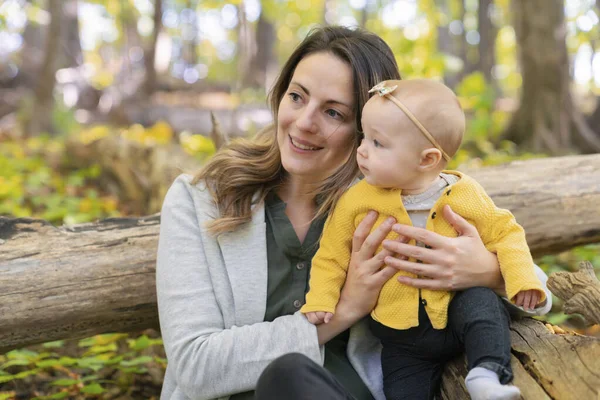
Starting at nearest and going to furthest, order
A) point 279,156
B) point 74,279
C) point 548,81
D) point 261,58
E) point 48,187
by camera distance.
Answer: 1. point 279,156
2. point 74,279
3. point 48,187
4. point 548,81
5. point 261,58

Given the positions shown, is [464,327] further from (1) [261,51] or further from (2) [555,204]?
(1) [261,51]

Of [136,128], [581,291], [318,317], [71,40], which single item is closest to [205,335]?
[318,317]

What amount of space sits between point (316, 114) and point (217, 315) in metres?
0.77

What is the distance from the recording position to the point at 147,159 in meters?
5.68

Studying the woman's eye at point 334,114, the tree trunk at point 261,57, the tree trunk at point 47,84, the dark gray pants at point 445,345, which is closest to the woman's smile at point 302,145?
the woman's eye at point 334,114

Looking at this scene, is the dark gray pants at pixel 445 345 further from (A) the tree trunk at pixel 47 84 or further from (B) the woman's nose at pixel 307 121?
(A) the tree trunk at pixel 47 84

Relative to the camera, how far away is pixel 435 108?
5.91 feet

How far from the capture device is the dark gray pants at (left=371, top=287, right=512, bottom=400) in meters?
1.75

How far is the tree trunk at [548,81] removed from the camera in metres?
6.98

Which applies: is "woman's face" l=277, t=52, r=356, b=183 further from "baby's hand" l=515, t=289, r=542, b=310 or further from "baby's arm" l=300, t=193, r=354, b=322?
"baby's hand" l=515, t=289, r=542, b=310

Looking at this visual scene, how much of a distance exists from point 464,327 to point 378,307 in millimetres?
295

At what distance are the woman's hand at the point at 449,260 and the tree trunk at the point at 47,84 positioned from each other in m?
7.37

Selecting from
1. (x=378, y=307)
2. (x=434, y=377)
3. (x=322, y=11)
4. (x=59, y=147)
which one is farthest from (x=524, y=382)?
(x=322, y=11)

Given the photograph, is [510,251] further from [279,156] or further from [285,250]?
[279,156]
